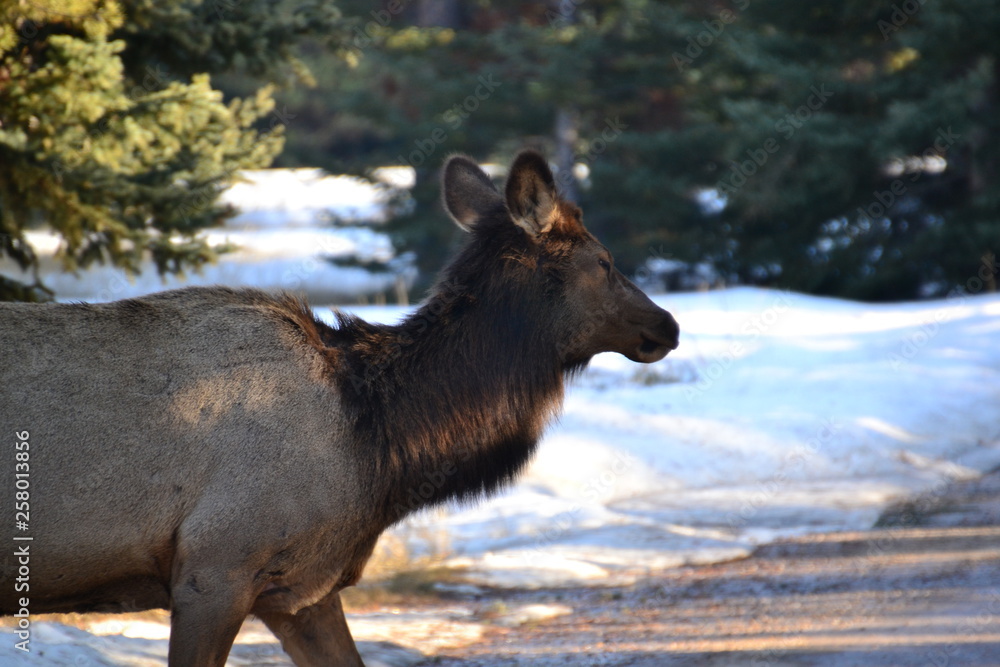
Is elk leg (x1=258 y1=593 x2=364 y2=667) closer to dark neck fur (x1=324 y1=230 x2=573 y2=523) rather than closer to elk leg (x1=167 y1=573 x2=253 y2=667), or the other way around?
dark neck fur (x1=324 y1=230 x2=573 y2=523)

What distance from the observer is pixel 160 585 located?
389 centimetres

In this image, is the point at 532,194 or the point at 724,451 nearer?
the point at 532,194

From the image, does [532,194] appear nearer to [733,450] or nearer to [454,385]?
[454,385]

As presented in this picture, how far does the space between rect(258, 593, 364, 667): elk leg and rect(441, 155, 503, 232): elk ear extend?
189 centimetres

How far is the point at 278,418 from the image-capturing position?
156 inches

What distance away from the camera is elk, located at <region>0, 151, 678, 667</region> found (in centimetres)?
370

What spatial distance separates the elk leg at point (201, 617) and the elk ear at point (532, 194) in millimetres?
2012

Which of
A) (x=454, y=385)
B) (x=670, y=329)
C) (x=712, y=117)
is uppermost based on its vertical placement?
(x=712, y=117)

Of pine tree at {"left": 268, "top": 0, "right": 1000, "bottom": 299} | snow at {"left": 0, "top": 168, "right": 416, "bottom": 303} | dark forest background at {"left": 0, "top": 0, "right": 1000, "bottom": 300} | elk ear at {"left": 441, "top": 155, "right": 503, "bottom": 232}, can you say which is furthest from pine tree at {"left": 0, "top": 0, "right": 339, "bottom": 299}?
pine tree at {"left": 268, "top": 0, "right": 1000, "bottom": 299}

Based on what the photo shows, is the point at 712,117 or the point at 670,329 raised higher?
the point at 712,117

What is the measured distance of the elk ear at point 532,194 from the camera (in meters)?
4.46

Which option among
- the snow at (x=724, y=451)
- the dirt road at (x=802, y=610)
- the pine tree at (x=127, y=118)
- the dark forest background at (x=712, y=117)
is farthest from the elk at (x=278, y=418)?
the dark forest background at (x=712, y=117)

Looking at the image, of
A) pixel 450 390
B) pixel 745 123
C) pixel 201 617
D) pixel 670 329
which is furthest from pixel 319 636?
pixel 745 123

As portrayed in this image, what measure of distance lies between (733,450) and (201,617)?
598 cm
